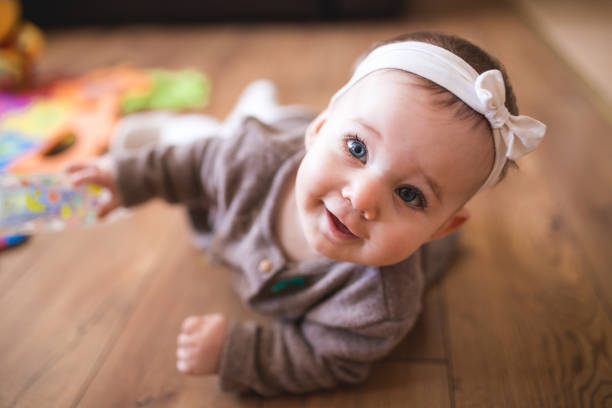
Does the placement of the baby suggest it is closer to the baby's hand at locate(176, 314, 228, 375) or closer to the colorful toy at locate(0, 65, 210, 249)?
the baby's hand at locate(176, 314, 228, 375)

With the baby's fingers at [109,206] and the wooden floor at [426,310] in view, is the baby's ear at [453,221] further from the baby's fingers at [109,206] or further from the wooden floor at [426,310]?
the baby's fingers at [109,206]

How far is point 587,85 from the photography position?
1484 mm

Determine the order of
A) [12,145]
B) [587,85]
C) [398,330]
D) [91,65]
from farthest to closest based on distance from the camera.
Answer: [91,65] < [587,85] < [12,145] < [398,330]

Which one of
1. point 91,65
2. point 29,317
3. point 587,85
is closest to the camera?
point 29,317

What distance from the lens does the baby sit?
488 millimetres

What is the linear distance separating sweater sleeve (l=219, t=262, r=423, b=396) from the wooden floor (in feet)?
0.14

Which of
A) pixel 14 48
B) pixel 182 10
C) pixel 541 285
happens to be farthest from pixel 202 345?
pixel 182 10

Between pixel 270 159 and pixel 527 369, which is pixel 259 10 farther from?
pixel 527 369

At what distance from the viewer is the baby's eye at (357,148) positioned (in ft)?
1.67

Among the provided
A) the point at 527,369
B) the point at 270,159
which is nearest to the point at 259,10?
the point at 270,159

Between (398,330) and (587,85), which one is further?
(587,85)

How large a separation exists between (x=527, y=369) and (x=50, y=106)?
4.47ft

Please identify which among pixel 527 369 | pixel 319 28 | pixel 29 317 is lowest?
Result: pixel 29 317

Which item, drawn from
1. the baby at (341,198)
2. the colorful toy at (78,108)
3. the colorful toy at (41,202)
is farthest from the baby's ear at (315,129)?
the colorful toy at (78,108)
